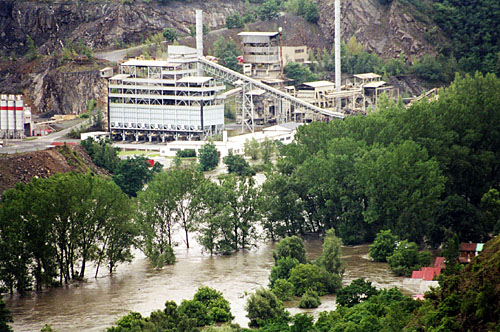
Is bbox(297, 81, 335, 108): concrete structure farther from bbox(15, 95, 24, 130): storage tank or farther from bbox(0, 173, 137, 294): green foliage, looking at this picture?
bbox(0, 173, 137, 294): green foliage

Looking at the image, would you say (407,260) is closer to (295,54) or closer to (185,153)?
(185,153)

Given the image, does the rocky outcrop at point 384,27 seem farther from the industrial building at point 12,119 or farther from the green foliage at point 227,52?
the industrial building at point 12,119

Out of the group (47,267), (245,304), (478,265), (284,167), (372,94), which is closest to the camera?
(478,265)

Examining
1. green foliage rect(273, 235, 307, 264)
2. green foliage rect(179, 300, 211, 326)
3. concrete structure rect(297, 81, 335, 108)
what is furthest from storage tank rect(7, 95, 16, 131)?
green foliage rect(179, 300, 211, 326)

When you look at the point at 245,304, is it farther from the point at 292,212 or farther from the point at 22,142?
the point at 22,142

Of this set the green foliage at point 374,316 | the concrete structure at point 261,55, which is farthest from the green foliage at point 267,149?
the green foliage at point 374,316

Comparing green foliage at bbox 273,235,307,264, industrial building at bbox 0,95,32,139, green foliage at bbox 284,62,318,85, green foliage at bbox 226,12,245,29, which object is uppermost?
green foliage at bbox 226,12,245,29

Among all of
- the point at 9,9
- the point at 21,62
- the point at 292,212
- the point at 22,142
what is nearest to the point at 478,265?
the point at 292,212
